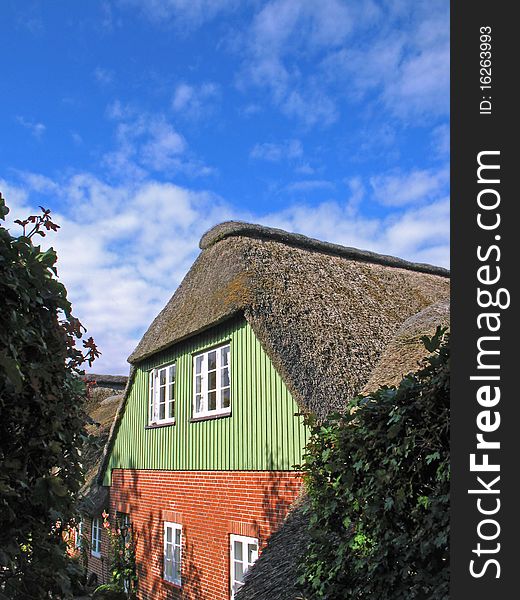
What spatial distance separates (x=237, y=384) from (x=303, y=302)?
6.26ft

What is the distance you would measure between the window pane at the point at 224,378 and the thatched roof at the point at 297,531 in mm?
2812

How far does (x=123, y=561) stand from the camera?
49.0 feet

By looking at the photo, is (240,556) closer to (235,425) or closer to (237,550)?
(237,550)

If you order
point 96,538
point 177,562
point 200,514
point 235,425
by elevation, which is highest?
point 235,425

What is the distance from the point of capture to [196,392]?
12320 mm

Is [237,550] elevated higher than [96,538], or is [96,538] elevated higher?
[237,550]

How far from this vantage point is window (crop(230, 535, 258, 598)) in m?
10.1

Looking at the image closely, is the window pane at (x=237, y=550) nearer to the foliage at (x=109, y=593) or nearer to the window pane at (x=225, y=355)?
the window pane at (x=225, y=355)

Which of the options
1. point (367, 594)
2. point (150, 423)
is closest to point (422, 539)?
point (367, 594)

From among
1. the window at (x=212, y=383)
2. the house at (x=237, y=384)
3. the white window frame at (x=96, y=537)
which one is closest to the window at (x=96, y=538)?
the white window frame at (x=96, y=537)

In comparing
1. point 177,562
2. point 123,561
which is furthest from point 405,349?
point 123,561

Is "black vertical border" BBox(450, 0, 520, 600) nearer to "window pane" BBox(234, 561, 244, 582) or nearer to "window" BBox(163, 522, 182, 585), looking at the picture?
"window pane" BBox(234, 561, 244, 582)

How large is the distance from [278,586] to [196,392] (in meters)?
5.81

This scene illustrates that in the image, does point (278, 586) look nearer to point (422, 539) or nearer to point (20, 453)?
point (422, 539)
